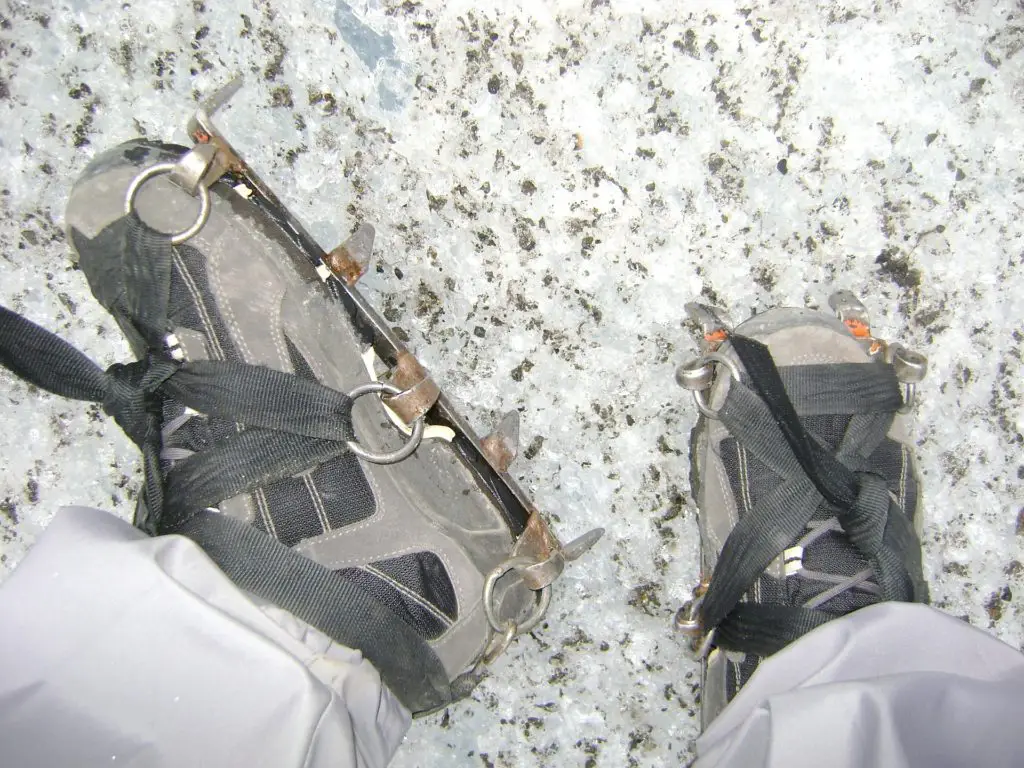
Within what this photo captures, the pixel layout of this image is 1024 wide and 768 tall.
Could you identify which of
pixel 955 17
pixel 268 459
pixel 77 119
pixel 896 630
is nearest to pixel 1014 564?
pixel 896 630

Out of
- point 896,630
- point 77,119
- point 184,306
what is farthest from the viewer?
point 77,119

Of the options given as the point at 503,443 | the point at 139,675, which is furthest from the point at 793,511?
the point at 139,675

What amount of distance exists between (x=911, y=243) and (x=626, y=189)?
40 centimetres

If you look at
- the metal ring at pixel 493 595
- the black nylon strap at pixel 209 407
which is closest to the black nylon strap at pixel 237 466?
the black nylon strap at pixel 209 407

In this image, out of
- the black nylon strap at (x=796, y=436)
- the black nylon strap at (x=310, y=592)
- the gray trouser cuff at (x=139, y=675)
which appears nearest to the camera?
the gray trouser cuff at (x=139, y=675)

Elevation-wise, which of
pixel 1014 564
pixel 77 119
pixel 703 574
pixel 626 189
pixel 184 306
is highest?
pixel 77 119

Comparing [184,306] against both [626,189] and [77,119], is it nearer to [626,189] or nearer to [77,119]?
[77,119]

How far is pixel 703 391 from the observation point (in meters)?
0.98

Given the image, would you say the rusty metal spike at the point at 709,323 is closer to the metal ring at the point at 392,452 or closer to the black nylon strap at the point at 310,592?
the metal ring at the point at 392,452

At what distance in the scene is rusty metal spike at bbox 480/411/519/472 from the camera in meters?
0.94

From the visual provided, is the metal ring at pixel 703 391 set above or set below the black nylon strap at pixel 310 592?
below

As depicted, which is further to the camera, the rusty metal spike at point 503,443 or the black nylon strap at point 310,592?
the rusty metal spike at point 503,443

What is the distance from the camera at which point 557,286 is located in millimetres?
1017

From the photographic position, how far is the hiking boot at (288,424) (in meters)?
0.82
